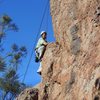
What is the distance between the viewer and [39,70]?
13273 millimetres

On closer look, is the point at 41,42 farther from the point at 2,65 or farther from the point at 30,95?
the point at 2,65

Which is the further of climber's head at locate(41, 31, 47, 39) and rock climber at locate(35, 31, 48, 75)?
climber's head at locate(41, 31, 47, 39)

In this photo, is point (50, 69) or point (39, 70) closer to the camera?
point (50, 69)

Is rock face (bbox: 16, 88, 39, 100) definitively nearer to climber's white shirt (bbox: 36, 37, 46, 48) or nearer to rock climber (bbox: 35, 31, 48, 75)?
rock climber (bbox: 35, 31, 48, 75)

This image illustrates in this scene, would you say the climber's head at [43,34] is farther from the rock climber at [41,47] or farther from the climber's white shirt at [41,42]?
the climber's white shirt at [41,42]

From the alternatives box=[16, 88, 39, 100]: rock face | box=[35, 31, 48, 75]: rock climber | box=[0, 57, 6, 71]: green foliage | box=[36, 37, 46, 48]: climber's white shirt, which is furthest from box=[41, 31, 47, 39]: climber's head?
box=[0, 57, 6, 71]: green foliage

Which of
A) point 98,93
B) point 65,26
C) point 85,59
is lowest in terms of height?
point 98,93

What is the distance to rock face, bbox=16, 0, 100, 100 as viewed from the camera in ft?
→ 30.2

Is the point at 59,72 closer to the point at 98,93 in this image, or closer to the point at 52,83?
the point at 52,83

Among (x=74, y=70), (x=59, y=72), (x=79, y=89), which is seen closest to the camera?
(x=79, y=89)

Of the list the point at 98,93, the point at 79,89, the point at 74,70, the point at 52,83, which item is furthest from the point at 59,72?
the point at 98,93

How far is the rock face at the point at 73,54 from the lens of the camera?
9195 mm

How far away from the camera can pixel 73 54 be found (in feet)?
34.2

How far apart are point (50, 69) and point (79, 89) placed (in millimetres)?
2648
